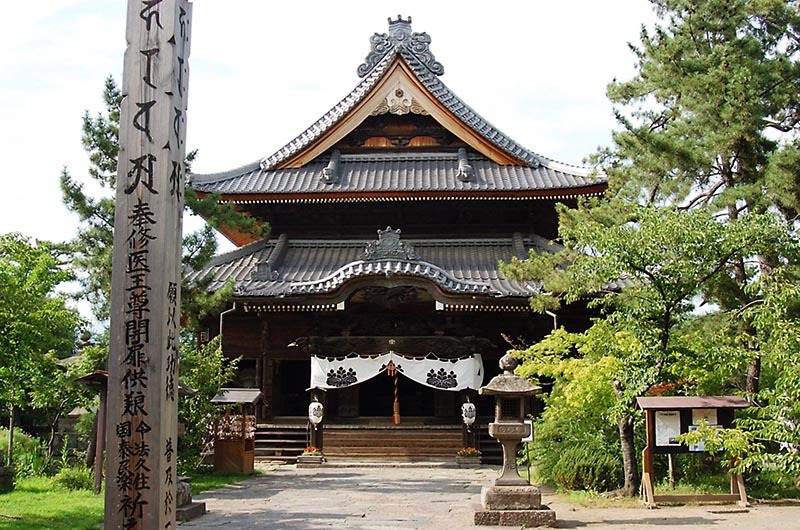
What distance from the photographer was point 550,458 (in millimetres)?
13141

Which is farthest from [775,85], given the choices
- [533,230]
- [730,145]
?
[533,230]

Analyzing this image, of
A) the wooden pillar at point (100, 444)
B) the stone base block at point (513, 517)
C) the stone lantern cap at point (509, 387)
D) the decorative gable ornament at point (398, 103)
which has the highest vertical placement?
the decorative gable ornament at point (398, 103)

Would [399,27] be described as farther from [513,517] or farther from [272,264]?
[513,517]

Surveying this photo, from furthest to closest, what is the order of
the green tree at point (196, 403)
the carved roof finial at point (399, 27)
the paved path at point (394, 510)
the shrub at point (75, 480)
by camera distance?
the carved roof finial at point (399, 27), the green tree at point (196, 403), the shrub at point (75, 480), the paved path at point (394, 510)

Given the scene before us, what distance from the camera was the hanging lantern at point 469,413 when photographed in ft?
59.8

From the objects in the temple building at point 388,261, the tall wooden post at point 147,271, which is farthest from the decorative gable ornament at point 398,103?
the tall wooden post at point 147,271

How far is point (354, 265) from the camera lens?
59.3 feet

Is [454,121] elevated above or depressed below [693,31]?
above

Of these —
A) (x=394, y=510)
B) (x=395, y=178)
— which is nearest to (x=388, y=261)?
(x=395, y=178)

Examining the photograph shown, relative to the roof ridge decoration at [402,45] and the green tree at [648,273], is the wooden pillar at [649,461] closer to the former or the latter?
the green tree at [648,273]

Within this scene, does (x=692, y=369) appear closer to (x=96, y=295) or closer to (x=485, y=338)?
(x=485, y=338)

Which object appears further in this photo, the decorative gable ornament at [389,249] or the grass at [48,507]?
the decorative gable ornament at [389,249]

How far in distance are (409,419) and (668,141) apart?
31.7ft

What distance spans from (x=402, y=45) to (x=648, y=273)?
15763 millimetres
